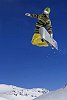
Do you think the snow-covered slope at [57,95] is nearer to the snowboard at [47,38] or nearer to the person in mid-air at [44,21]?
the snowboard at [47,38]

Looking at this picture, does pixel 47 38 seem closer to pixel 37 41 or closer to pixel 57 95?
pixel 37 41

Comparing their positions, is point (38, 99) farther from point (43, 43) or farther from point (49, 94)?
point (43, 43)

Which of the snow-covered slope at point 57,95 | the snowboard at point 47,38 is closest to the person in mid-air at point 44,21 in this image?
the snowboard at point 47,38

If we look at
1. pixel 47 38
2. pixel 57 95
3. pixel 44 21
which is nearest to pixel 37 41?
pixel 47 38

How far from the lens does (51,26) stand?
2691cm

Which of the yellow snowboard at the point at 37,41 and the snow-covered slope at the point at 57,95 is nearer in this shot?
the yellow snowboard at the point at 37,41

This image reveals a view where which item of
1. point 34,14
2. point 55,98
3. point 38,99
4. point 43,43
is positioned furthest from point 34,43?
point 38,99

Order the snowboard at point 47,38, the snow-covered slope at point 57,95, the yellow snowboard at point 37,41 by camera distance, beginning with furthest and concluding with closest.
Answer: the snow-covered slope at point 57,95
the yellow snowboard at point 37,41
the snowboard at point 47,38

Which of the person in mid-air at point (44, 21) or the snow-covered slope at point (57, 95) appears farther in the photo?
the snow-covered slope at point (57, 95)

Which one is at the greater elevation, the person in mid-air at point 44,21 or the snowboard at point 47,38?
the person in mid-air at point 44,21

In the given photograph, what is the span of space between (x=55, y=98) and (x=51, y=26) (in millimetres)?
12029

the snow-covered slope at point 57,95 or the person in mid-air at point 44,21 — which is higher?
the person in mid-air at point 44,21

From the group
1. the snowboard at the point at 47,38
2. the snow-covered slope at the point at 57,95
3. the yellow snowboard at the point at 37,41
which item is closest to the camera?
the snowboard at the point at 47,38

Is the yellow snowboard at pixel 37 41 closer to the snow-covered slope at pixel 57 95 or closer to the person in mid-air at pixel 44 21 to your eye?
the person in mid-air at pixel 44 21
